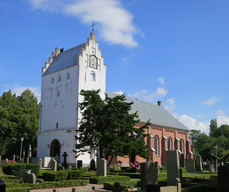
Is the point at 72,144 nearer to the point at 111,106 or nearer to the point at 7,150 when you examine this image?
the point at 111,106

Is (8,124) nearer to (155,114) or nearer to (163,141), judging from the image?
(155,114)

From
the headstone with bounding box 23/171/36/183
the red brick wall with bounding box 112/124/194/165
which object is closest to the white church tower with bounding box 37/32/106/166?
the red brick wall with bounding box 112/124/194/165

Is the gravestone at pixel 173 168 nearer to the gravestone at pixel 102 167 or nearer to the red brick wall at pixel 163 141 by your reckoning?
the gravestone at pixel 102 167

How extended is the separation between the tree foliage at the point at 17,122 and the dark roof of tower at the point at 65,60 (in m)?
12.0

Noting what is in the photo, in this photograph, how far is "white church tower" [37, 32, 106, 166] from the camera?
34500 mm

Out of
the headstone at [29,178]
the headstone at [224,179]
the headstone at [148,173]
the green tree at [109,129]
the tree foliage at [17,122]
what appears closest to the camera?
the headstone at [224,179]

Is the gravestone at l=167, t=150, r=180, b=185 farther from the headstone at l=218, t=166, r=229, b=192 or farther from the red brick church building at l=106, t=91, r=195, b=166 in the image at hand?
the red brick church building at l=106, t=91, r=195, b=166

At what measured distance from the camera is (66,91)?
119 feet

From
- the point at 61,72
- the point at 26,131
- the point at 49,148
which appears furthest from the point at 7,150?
the point at 61,72

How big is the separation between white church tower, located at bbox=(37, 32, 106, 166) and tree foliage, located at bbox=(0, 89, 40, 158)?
31.3 feet

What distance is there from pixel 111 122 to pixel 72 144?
9.58 metres

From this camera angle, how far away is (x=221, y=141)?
62844 millimetres

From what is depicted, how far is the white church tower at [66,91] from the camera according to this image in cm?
3450

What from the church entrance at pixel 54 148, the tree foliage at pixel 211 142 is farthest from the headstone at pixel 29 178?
the tree foliage at pixel 211 142
